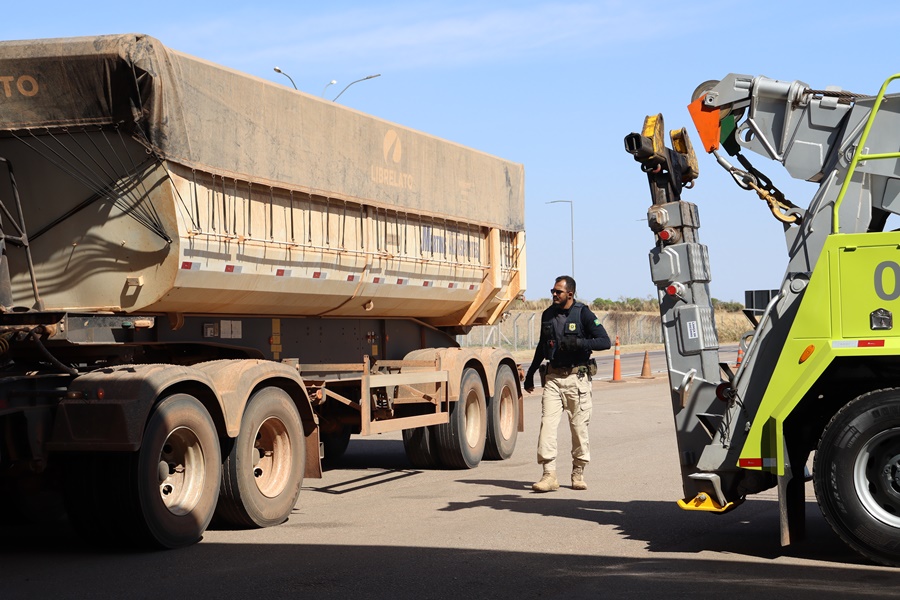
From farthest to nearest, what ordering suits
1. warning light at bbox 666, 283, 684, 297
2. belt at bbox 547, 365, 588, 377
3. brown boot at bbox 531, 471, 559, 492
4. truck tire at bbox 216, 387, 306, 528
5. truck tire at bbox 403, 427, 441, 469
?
truck tire at bbox 403, 427, 441, 469
belt at bbox 547, 365, 588, 377
brown boot at bbox 531, 471, 559, 492
truck tire at bbox 216, 387, 306, 528
warning light at bbox 666, 283, 684, 297

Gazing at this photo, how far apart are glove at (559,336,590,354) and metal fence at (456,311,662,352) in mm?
41062

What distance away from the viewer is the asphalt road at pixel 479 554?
22.7 feet

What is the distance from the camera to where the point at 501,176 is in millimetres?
15180

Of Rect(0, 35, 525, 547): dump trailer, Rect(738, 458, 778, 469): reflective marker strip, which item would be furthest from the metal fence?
Rect(738, 458, 778, 469): reflective marker strip

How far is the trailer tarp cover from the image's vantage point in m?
8.66

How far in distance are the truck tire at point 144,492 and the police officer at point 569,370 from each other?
3.77 metres

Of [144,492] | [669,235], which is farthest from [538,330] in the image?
[144,492]

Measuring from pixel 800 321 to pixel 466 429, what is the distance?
7.08m

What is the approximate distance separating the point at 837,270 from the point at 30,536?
6.23 m

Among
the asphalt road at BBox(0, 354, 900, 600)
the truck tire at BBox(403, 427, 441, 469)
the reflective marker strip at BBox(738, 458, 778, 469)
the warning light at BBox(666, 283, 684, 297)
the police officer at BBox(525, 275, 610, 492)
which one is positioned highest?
the warning light at BBox(666, 283, 684, 297)

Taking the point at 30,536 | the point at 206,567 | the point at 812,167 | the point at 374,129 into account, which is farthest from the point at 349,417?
the point at 812,167

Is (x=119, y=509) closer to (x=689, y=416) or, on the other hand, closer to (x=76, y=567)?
(x=76, y=567)

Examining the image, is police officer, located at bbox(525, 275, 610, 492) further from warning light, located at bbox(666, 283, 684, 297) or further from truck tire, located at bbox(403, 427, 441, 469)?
warning light, located at bbox(666, 283, 684, 297)

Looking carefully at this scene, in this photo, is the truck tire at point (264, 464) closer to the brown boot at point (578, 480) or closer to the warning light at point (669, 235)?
the brown boot at point (578, 480)
